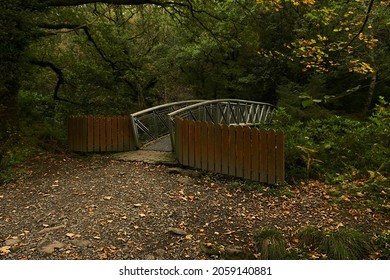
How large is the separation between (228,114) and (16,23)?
840 cm

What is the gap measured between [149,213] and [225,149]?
285 cm

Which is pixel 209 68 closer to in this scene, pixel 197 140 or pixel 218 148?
pixel 197 140

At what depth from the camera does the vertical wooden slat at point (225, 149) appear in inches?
308

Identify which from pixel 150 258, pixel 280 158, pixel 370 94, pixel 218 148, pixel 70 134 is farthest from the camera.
Answer: pixel 370 94

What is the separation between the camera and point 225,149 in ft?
25.8

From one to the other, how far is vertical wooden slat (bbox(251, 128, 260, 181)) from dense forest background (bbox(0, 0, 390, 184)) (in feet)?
3.36

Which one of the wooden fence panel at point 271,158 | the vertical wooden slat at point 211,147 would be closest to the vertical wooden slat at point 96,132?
the vertical wooden slat at point 211,147

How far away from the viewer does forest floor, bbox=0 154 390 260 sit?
180 inches

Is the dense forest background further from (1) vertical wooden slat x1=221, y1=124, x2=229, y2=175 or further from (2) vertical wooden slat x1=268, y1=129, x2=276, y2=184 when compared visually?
(1) vertical wooden slat x1=221, y1=124, x2=229, y2=175

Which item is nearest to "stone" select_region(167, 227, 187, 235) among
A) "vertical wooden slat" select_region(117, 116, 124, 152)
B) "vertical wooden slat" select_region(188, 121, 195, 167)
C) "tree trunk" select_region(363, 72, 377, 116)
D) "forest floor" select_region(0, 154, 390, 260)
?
"forest floor" select_region(0, 154, 390, 260)

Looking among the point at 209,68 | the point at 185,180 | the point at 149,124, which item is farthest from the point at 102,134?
the point at 209,68

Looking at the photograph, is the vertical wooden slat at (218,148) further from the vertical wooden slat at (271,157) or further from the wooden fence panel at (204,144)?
the vertical wooden slat at (271,157)

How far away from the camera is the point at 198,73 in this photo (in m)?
23.9

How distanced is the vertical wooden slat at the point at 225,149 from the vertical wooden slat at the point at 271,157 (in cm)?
104
